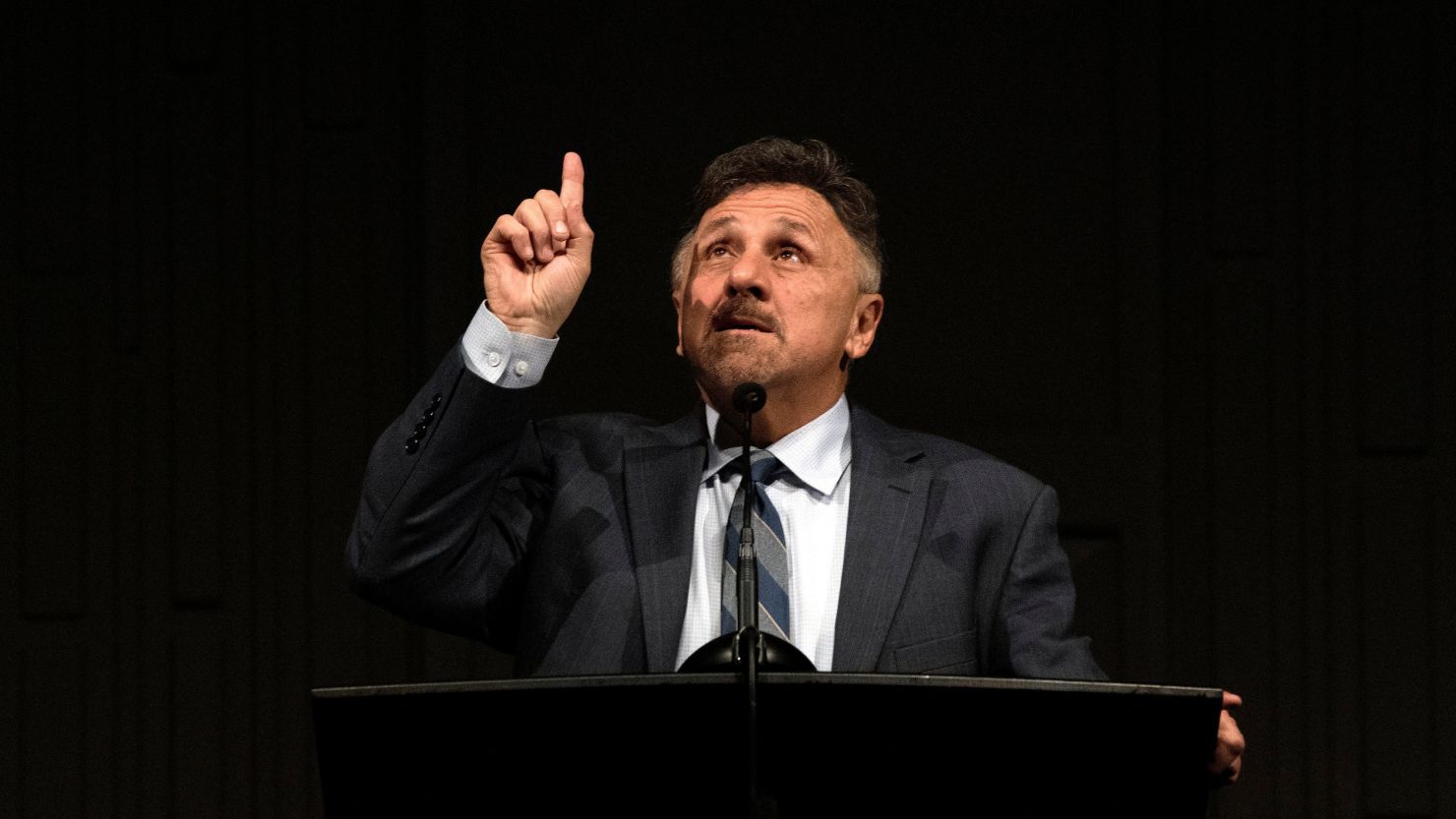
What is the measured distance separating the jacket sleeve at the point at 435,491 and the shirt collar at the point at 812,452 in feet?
0.82

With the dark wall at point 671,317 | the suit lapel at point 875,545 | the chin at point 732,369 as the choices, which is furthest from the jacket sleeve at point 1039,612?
the dark wall at point 671,317

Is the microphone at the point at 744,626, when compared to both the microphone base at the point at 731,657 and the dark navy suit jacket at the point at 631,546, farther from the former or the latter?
the dark navy suit jacket at the point at 631,546

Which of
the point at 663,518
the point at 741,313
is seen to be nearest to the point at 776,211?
the point at 741,313

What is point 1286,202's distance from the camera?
275 cm

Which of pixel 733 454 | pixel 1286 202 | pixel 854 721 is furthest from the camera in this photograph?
pixel 1286 202

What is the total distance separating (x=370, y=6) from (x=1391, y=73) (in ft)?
6.08

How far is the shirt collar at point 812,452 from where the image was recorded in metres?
1.79

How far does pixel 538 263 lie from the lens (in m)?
1.62

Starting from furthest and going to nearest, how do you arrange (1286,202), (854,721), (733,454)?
(1286,202)
(733,454)
(854,721)

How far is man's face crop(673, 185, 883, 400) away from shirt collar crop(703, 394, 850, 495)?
40 millimetres

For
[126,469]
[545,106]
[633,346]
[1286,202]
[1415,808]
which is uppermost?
[545,106]

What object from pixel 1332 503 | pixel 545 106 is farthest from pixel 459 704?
pixel 1332 503

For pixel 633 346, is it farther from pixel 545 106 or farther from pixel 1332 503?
pixel 1332 503

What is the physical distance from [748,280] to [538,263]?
247 millimetres
